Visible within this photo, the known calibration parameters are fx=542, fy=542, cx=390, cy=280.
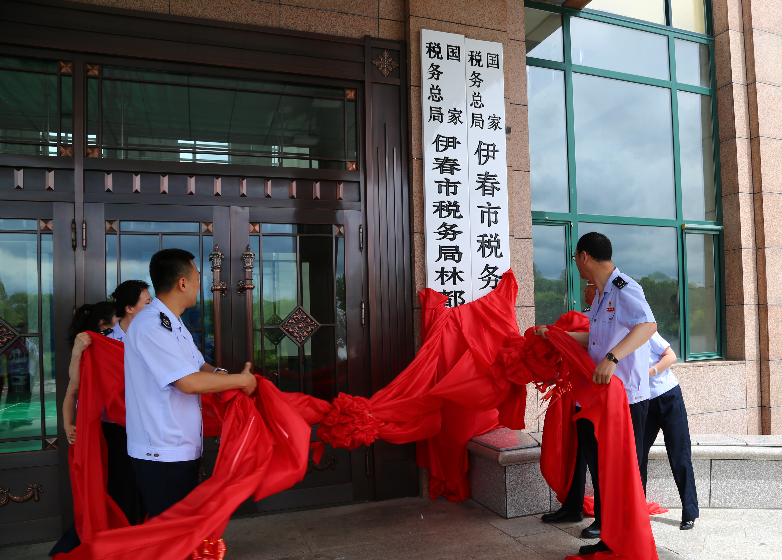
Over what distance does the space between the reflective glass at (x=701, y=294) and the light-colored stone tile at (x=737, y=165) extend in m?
0.59

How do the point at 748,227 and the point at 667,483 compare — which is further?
the point at 748,227

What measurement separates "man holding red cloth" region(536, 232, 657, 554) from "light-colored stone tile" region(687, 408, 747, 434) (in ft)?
9.72

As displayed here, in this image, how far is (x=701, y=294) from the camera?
6012mm

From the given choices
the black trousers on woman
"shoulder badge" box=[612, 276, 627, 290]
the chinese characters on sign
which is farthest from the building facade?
"shoulder badge" box=[612, 276, 627, 290]

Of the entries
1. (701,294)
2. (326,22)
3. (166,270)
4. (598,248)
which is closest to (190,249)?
(166,270)

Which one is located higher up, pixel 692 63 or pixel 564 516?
pixel 692 63

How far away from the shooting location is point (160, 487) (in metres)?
2.30

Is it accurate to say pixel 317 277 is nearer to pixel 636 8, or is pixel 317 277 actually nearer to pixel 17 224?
pixel 17 224

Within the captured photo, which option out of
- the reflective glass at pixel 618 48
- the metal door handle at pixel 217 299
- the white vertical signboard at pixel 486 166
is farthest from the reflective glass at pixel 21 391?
the reflective glass at pixel 618 48

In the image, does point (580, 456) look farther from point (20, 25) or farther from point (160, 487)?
point (20, 25)

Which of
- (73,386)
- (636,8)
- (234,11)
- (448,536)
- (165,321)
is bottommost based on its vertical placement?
(448,536)

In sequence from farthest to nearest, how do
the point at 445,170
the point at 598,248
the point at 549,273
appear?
the point at 549,273
the point at 445,170
the point at 598,248

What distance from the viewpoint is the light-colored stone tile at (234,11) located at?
380 cm

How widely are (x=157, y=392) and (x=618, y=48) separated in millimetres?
5748
